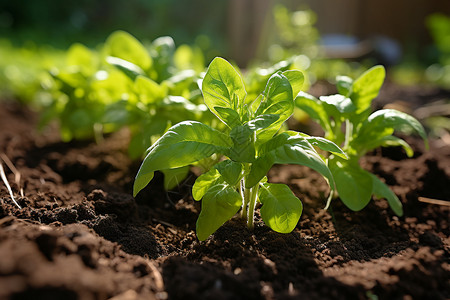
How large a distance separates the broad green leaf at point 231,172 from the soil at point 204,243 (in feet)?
0.91

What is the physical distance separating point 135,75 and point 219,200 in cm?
96

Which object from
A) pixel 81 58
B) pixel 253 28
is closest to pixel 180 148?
pixel 81 58

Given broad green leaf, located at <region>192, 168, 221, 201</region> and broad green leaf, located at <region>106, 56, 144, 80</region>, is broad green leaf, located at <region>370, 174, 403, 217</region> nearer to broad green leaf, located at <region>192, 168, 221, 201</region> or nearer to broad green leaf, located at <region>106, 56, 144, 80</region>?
broad green leaf, located at <region>192, 168, 221, 201</region>

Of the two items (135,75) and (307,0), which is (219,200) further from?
(307,0)

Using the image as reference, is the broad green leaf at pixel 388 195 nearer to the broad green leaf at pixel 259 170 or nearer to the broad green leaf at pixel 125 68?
the broad green leaf at pixel 259 170

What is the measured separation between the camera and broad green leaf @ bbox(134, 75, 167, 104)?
1912 mm

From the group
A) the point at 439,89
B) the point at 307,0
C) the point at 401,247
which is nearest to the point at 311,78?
the point at 439,89

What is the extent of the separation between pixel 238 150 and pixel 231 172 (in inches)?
3.1

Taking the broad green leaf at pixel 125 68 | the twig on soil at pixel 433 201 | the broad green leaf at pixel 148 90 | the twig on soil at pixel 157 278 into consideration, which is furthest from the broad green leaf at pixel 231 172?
the twig on soil at pixel 433 201

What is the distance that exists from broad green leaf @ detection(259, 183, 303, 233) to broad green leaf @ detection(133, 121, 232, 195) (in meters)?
0.26

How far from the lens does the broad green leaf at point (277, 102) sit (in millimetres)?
1370

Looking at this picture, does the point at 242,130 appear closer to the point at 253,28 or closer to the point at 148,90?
the point at 148,90

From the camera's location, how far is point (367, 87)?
1.73m

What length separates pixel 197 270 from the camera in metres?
1.23
